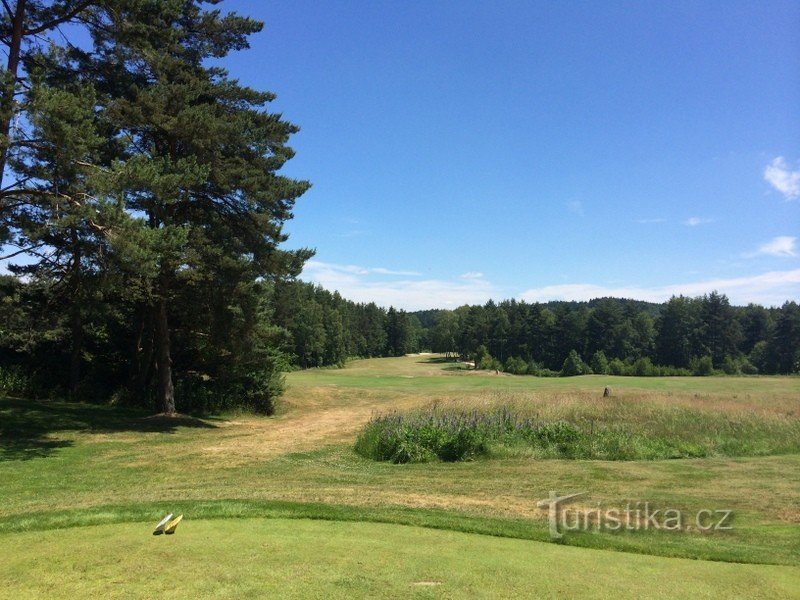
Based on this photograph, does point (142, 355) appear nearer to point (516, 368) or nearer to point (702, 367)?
point (516, 368)

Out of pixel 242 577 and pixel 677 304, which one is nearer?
pixel 242 577

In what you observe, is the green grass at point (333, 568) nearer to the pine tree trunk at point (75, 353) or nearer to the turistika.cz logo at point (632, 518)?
the turistika.cz logo at point (632, 518)

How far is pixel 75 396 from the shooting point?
2364cm

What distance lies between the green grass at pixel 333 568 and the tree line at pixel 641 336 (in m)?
81.1

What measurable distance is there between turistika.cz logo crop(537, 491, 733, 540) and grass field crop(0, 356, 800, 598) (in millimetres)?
245

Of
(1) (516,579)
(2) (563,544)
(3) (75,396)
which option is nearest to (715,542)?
(2) (563,544)

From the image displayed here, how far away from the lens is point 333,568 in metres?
4.85

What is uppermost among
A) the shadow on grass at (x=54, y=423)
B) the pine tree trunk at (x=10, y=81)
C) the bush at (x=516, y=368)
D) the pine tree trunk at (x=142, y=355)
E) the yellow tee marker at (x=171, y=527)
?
the pine tree trunk at (x=10, y=81)

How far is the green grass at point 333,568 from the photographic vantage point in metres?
4.36

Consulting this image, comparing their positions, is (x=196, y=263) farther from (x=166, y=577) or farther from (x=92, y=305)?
(x=166, y=577)

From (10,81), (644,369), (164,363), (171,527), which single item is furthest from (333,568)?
(644,369)

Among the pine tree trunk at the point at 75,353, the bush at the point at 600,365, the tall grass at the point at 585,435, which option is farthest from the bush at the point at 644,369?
the pine tree trunk at the point at 75,353

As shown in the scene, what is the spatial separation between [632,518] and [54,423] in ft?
58.2

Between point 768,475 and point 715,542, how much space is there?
6829mm
